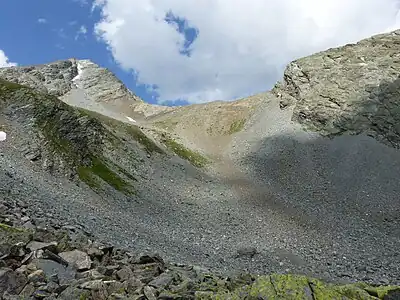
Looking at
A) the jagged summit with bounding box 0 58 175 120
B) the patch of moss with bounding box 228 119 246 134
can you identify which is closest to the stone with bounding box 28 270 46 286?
the patch of moss with bounding box 228 119 246 134

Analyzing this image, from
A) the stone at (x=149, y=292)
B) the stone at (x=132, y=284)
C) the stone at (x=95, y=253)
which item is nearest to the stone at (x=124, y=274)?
the stone at (x=132, y=284)

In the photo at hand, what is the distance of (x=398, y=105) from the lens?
281 ft

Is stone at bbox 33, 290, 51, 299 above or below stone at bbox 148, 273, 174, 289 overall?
below

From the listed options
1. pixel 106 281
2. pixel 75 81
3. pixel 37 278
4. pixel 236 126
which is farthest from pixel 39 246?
pixel 75 81

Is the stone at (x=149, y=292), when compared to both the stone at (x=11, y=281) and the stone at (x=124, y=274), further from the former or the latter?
the stone at (x=11, y=281)

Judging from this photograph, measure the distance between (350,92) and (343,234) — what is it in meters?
55.0

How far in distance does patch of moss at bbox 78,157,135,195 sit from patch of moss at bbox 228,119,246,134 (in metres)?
52.3

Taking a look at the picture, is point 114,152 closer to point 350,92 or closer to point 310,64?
point 350,92

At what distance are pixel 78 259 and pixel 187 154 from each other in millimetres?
68631

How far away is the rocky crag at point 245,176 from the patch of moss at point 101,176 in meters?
0.26

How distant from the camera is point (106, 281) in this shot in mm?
11859

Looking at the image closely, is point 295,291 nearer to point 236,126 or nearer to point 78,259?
point 78,259

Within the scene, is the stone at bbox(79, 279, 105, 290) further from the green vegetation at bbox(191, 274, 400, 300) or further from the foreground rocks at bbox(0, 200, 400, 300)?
the green vegetation at bbox(191, 274, 400, 300)

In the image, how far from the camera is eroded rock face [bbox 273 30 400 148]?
8638 cm
